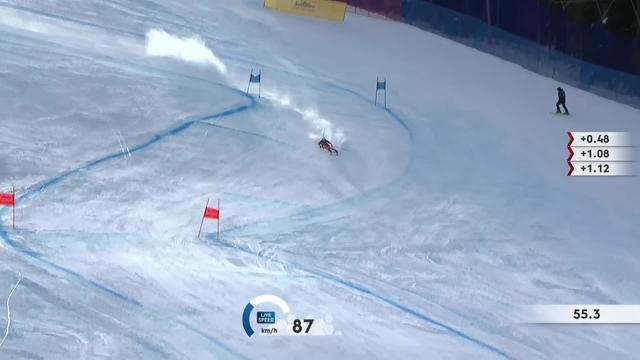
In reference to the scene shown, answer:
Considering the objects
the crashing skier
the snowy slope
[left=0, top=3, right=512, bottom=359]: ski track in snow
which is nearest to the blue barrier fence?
the snowy slope

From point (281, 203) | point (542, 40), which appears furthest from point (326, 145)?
point (542, 40)

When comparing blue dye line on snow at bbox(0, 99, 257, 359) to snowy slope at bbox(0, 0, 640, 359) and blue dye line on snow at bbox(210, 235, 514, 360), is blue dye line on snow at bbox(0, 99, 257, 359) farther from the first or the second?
blue dye line on snow at bbox(210, 235, 514, 360)

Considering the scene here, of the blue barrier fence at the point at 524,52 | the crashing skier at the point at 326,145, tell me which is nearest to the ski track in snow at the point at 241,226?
the crashing skier at the point at 326,145

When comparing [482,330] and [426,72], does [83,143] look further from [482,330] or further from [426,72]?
[426,72]

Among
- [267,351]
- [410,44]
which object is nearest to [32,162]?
[267,351]

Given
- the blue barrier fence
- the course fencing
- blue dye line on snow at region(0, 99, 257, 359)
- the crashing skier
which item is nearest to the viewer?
blue dye line on snow at region(0, 99, 257, 359)

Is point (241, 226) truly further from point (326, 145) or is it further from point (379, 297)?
point (326, 145)
